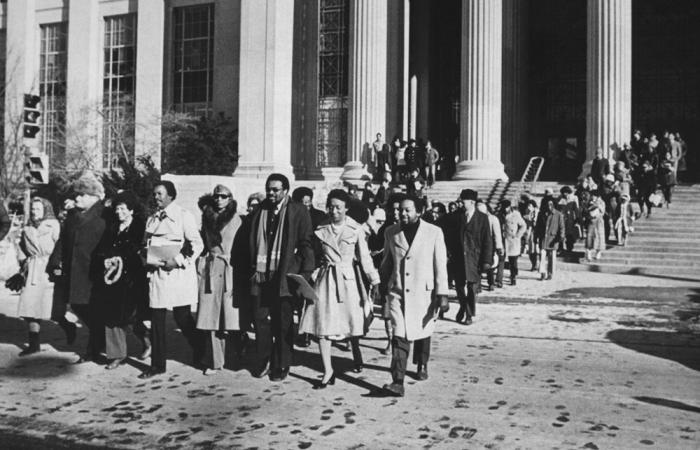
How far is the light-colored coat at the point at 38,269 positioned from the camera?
917 cm

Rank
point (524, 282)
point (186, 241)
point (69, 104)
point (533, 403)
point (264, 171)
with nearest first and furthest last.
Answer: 1. point (533, 403)
2. point (186, 241)
3. point (524, 282)
4. point (264, 171)
5. point (69, 104)

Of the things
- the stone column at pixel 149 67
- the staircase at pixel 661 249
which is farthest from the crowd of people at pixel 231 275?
the stone column at pixel 149 67

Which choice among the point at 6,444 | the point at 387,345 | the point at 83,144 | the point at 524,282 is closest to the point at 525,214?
the point at 524,282

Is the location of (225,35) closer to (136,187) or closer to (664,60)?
(136,187)

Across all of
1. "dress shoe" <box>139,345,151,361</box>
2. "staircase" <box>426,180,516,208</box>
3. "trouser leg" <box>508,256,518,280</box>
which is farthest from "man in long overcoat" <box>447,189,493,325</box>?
"staircase" <box>426,180,516,208</box>

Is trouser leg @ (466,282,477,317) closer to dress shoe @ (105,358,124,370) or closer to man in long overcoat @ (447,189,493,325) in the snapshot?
man in long overcoat @ (447,189,493,325)

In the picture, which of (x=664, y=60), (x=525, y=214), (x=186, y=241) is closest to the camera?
(x=186, y=241)

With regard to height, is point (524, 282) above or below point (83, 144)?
below

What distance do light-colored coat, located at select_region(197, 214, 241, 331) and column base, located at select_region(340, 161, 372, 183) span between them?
19.6 metres

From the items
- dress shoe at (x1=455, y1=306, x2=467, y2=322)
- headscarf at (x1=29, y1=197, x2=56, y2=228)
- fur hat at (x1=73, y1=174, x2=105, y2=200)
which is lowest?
dress shoe at (x1=455, y1=306, x2=467, y2=322)

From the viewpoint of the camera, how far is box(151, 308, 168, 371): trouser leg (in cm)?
813

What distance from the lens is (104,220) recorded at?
29.3ft

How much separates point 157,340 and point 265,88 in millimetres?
22080

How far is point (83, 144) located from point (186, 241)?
1134 inches
